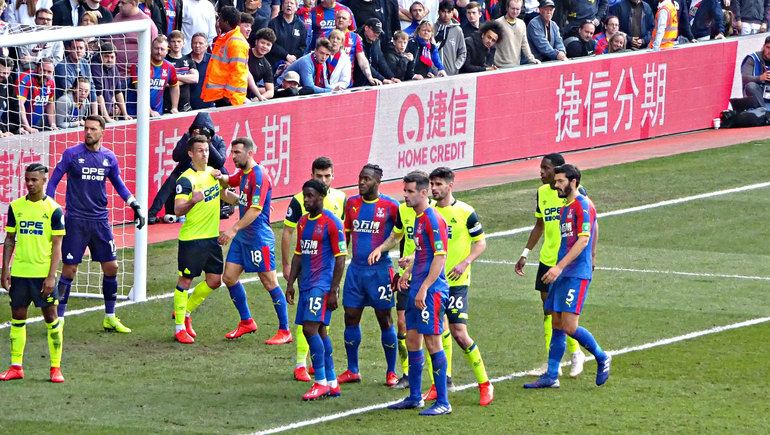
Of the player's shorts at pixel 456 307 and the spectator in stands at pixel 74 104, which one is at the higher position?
the spectator in stands at pixel 74 104

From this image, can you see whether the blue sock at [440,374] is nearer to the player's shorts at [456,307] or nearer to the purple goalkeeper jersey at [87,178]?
the player's shorts at [456,307]

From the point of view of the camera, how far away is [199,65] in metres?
20.0

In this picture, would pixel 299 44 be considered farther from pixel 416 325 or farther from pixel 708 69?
pixel 416 325

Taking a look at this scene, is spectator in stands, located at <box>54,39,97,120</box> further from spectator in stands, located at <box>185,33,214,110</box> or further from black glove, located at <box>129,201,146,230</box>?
black glove, located at <box>129,201,146,230</box>

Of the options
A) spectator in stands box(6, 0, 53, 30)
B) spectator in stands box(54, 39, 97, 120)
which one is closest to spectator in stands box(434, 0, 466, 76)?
spectator in stands box(6, 0, 53, 30)

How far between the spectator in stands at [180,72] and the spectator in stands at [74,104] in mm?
2228

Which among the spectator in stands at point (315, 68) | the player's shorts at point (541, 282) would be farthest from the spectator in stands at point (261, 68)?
the player's shorts at point (541, 282)

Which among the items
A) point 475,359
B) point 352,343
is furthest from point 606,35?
point 475,359

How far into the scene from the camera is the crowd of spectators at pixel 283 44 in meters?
16.9

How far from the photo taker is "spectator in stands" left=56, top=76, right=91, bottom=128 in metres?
16.9

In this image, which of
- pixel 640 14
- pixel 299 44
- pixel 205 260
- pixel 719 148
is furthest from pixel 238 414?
pixel 640 14

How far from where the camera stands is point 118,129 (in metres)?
17.9

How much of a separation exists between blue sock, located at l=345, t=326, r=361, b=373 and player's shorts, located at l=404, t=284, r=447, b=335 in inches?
35.6

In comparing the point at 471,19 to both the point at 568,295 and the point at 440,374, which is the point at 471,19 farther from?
the point at 440,374
